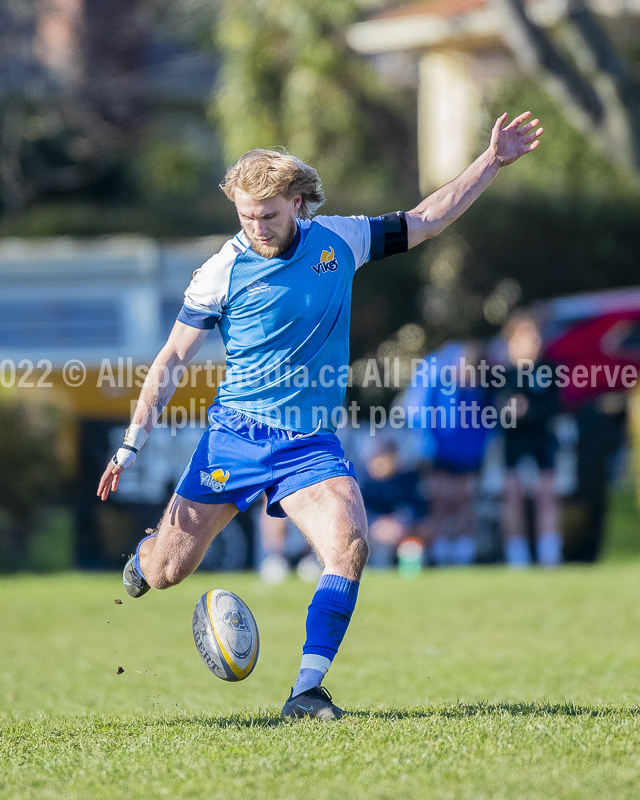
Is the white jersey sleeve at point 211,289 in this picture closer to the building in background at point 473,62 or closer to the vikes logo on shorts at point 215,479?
the vikes logo on shorts at point 215,479

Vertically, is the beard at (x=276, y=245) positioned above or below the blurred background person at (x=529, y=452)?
above

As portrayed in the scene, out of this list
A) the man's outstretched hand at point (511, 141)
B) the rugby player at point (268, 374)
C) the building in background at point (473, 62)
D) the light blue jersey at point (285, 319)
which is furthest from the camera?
the building in background at point (473, 62)

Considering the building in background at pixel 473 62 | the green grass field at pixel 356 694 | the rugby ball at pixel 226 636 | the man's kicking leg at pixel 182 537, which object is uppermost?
the building in background at pixel 473 62

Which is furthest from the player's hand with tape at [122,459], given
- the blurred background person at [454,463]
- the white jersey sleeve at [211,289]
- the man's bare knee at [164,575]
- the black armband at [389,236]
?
the blurred background person at [454,463]

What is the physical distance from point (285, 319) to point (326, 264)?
31 centimetres

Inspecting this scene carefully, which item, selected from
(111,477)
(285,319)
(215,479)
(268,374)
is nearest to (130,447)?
(111,477)

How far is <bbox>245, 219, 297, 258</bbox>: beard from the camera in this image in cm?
523

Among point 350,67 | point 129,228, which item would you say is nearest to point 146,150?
point 350,67

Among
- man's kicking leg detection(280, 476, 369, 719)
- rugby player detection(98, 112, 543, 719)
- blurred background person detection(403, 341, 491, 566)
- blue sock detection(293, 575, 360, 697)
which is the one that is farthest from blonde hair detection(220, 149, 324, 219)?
blurred background person detection(403, 341, 491, 566)

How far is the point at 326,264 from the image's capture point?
209 inches

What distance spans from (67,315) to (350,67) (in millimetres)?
12345

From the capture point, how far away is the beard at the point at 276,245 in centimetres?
523

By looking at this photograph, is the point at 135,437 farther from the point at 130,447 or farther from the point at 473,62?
the point at 473,62

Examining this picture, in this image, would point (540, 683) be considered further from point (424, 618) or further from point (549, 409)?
point (549, 409)
